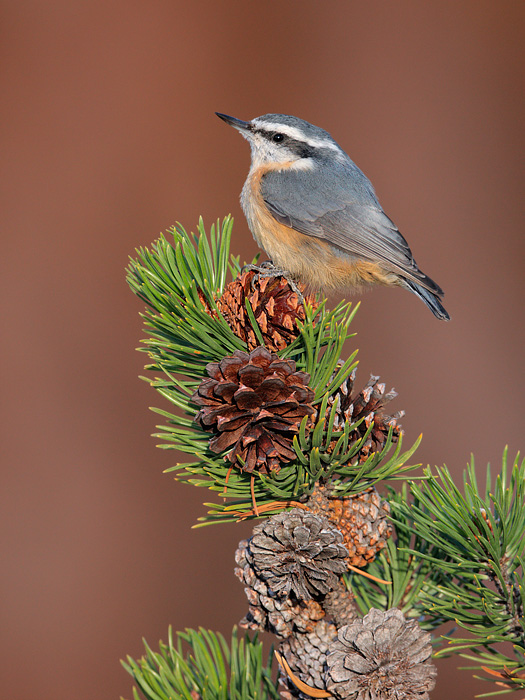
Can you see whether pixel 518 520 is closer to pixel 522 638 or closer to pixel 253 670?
pixel 522 638

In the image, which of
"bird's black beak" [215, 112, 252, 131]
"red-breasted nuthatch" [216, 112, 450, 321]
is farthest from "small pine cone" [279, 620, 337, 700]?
"bird's black beak" [215, 112, 252, 131]

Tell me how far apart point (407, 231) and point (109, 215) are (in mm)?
1534

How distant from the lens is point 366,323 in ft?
10.4

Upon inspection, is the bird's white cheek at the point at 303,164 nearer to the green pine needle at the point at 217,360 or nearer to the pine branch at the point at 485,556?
the green pine needle at the point at 217,360

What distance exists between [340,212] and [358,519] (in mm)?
1481

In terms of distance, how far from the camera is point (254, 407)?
1.01 m

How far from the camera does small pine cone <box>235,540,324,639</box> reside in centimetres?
95

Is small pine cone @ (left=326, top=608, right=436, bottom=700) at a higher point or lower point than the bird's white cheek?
lower

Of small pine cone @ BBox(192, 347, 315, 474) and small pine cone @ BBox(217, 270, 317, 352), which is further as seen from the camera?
small pine cone @ BBox(217, 270, 317, 352)

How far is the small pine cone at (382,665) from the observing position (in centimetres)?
89

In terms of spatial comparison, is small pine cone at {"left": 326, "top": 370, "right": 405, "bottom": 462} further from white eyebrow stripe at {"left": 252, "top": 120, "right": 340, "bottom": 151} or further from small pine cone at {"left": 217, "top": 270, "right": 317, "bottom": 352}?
white eyebrow stripe at {"left": 252, "top": 120, "right": 340, "bottom": 151}

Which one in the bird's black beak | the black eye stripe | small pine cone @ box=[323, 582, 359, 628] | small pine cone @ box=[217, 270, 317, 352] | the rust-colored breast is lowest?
small pine cone @ box=[323, 582, 359, 628]

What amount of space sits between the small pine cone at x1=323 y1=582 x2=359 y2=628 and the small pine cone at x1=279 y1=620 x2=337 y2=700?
0.06 ft

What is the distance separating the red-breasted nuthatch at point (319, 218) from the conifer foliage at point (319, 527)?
100 centimetres
